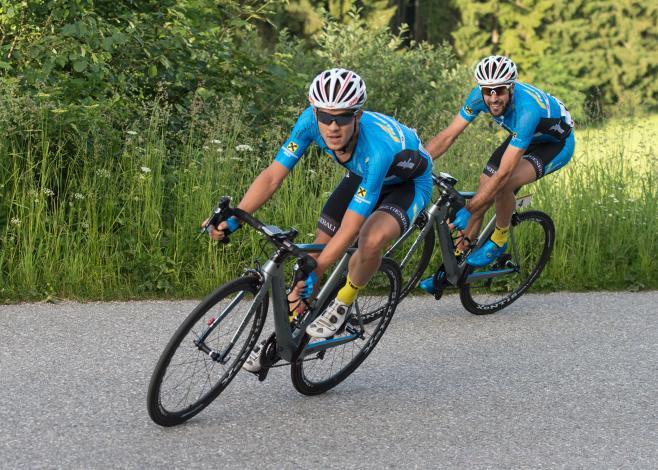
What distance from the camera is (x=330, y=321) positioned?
5688 millimetres

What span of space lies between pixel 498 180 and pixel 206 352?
2944 millimetres

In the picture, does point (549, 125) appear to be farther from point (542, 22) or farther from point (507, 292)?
point (542, 22)

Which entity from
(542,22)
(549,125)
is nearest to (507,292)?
(549,125)

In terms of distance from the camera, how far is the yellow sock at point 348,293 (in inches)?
226

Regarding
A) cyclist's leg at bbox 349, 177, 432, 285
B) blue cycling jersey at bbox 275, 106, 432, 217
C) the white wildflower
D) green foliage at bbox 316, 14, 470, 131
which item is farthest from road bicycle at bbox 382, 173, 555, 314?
green foliage at bbox 316, 14, 470, 131

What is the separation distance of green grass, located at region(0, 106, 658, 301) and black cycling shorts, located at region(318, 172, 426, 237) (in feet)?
6.82

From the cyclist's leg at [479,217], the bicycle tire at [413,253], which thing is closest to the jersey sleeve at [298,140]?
the bicycle tire at [413,253]

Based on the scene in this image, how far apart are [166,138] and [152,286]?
6.66 ft

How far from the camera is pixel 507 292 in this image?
8.55 metres

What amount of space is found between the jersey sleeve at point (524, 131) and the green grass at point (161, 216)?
1.81m

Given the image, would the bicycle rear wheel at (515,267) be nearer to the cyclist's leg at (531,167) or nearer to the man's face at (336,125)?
the cyclist's leg at (531,167)

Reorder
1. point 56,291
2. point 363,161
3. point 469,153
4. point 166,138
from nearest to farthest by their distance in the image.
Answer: point 363,161, point 56,291, point 166,138, point 469,153

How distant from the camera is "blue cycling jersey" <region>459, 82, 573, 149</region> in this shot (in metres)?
7.55

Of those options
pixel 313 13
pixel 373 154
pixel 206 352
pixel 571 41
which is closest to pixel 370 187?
pixel 373 154
